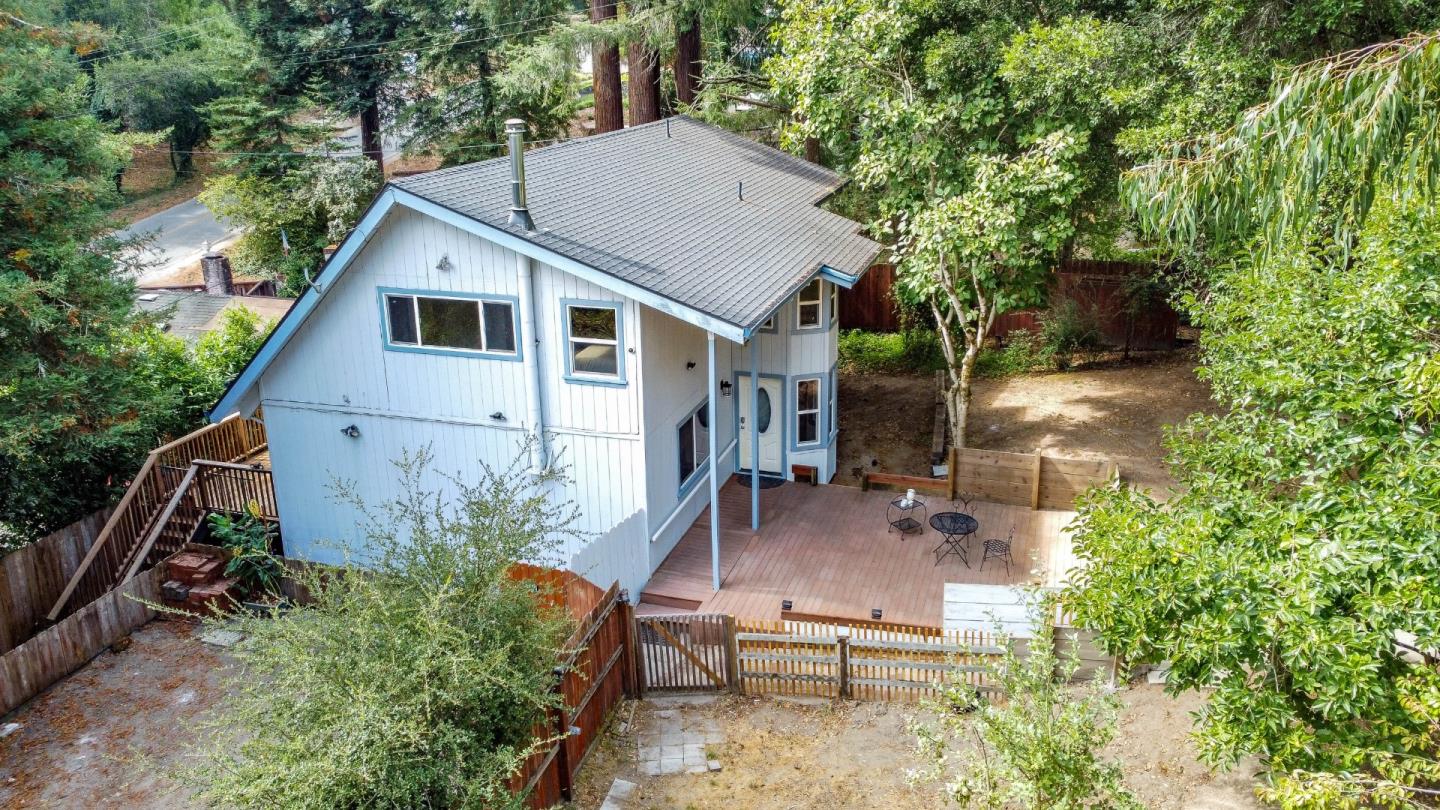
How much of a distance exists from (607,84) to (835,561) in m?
16.6

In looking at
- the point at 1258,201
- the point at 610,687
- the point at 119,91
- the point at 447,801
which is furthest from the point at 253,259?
the point at 1258,201

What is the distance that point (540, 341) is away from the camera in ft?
42.8

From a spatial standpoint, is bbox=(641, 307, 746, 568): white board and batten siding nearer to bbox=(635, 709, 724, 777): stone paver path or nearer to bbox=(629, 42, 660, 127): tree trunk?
bbox=(635, 709, 724, 777): stone paver path

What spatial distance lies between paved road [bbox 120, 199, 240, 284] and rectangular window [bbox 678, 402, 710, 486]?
1201 inches

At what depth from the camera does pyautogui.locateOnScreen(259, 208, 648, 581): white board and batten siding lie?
12.9 m

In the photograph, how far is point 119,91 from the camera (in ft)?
140

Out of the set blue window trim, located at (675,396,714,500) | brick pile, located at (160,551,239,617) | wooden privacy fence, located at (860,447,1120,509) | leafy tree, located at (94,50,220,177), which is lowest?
brick pile, located at (160,551,239,617)

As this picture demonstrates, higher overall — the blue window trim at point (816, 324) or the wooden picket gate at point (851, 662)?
the blue window trim at point (816, 324)

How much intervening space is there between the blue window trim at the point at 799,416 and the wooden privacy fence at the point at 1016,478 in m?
1.18

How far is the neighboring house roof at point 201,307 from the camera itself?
26661 millimetres

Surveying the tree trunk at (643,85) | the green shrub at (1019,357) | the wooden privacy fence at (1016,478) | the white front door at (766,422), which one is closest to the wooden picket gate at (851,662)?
the wooden privacy fence at (1016,478)

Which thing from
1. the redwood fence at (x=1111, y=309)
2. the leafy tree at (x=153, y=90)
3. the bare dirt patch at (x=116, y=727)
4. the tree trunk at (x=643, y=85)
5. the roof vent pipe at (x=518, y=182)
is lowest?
the bare dirt patch at (x=116, y=727)

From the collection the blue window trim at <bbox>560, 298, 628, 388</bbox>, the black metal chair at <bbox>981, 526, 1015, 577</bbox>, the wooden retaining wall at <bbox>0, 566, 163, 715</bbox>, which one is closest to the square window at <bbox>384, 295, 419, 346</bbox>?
the blue window trim at <bbox>560, 298, 628, 388</bbox>

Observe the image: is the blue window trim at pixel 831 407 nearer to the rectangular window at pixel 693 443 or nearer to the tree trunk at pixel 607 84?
the rectangular window at pixel 693 443
